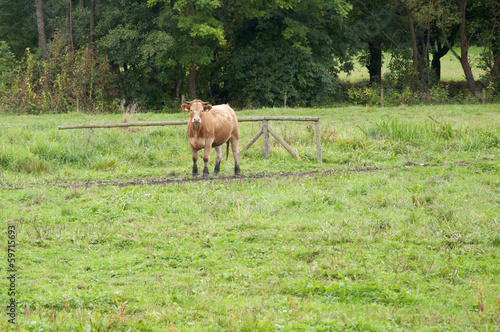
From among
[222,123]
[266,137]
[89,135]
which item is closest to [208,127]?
[222,123]

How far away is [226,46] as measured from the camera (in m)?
36.1

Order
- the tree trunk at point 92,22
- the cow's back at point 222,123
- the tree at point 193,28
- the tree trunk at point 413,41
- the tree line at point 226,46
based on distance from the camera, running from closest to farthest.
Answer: the cow's back at point 222,123 → the tree at point 193,28 → the tree line at point 226,46 → the tree trunk at point 92,22 → the tree trunk at point 413,41

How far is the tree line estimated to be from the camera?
2950 cm

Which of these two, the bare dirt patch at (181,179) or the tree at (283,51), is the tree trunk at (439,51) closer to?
the tree at (283,51)

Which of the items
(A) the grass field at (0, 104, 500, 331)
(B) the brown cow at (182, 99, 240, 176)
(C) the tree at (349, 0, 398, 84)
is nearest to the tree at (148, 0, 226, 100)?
(C) the tree at (349, 0, 398, 84)

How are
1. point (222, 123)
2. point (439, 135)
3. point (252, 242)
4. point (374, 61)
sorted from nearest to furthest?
point (252, 242)
point (222, 123)
point (439, 135)
point (374, 61)

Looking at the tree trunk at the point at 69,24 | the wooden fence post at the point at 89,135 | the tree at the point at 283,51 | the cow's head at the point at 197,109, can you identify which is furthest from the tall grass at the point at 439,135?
the tree trunk at the point at 69,24

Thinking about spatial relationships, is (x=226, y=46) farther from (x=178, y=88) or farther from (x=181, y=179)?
(x=181, y=179)

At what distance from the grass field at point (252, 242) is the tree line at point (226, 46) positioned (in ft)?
52.8

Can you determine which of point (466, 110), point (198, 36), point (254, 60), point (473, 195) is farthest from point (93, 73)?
point (473, 195)

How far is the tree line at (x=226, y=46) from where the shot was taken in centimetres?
2950

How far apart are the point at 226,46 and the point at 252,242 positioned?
29802 millimetres

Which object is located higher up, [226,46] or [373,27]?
[373,27]

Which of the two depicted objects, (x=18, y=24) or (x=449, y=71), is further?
(x=449, y=71)
